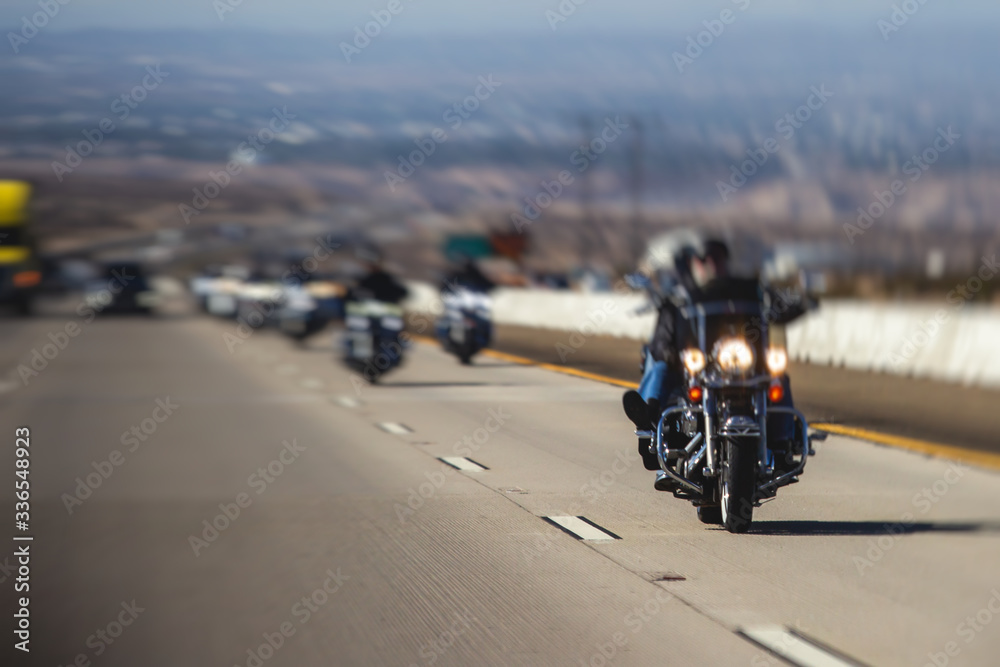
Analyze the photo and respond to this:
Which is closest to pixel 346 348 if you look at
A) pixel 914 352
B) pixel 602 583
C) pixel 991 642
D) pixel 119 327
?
pixel 914 352

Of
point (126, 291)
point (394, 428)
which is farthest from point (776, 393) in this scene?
point (126, 291)

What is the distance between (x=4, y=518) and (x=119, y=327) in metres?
37.1

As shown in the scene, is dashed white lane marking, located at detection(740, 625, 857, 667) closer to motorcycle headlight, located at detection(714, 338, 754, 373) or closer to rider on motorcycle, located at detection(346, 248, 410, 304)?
motorcycle headlight, located at detection(714, 338, 754, 373)

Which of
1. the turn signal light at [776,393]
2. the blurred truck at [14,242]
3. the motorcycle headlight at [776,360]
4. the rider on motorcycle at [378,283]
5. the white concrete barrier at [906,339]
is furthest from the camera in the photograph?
the blurred truck at [14,242]

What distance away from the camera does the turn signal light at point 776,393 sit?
9.99 meters

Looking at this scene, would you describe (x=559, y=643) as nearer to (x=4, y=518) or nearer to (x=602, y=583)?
(x=602, y=583)

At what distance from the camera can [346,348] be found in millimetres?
23438

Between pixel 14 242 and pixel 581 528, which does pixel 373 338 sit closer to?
pixel 581 528

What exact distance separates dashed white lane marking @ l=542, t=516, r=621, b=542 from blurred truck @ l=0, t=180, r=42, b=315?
1762 inches

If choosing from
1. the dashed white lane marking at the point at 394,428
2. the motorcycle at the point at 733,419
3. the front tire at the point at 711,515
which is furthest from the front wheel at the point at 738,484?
the dashed white lane marking at the point at 394,428

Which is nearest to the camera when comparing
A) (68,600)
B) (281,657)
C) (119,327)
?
(281,657)

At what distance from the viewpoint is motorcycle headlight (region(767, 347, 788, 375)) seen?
9.87m

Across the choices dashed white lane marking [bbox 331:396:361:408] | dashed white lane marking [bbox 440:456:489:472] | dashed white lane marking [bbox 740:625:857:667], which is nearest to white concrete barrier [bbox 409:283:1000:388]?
dashed white lane marking [bbox 440:456:489:472]

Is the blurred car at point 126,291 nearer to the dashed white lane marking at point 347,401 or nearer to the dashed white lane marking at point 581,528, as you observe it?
the dashed white lane marking at point 347,401
